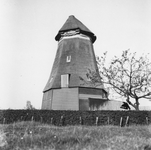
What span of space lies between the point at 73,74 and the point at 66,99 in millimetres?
2848

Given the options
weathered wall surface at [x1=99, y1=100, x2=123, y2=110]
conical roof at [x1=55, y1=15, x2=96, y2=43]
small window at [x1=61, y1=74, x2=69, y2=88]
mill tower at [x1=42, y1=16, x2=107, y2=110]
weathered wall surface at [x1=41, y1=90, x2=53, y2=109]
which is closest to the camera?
mill tower at [x1=42, y1=16, x2=107, y2=110]

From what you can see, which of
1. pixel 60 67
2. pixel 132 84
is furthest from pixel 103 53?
pixel 60 67

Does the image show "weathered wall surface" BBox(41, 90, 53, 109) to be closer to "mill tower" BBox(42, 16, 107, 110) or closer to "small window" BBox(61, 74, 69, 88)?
"mill tower" BBox(42, 16, 107, 110)

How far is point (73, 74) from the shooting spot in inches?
802

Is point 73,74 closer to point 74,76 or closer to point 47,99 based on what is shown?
point 74,76

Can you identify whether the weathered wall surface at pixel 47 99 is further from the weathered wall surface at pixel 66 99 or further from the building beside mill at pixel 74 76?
the weathered wall surface at pixel 66 99

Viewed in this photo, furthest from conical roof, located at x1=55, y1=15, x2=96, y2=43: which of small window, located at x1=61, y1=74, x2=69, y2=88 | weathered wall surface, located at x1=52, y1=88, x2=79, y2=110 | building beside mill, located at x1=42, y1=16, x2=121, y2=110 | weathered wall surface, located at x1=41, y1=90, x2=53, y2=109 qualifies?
weathered wall surface, located at x1=52, y1=88, x2=79, y2=110

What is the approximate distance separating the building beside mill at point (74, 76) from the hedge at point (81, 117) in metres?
2.19

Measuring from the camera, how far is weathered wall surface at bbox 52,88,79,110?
18.6 metres

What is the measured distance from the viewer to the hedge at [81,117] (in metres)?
14.4

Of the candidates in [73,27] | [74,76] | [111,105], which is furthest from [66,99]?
[73,27]

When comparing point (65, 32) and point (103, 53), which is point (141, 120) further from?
point (65, 32)

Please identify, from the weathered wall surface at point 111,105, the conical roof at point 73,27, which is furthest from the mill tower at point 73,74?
the weathered wall surface at point 111,105

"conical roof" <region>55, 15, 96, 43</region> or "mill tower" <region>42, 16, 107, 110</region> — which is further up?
"conical roof" <region>55, 15, 96, 43</region>
